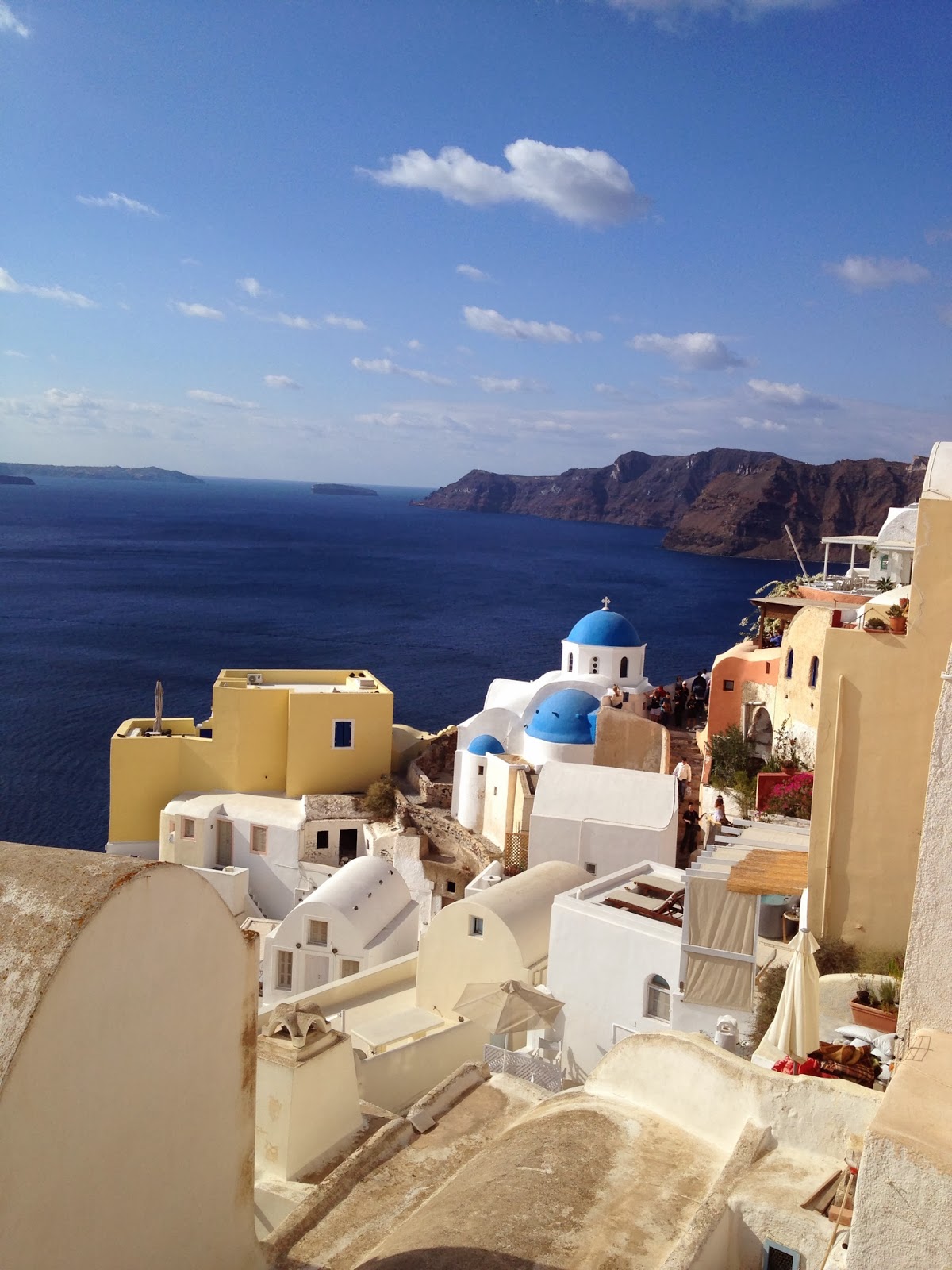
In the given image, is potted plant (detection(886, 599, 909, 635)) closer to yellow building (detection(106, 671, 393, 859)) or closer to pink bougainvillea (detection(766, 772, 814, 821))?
pink bougainvillea (detection(766, 772, 814, 821))

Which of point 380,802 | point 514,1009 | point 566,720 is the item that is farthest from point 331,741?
point 514,1009

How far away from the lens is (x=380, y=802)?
1008 inches

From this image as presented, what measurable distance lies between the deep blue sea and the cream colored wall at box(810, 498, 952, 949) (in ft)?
87.8

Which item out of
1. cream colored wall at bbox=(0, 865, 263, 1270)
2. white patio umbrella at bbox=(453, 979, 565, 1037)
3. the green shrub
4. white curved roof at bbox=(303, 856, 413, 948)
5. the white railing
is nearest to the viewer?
cream colored wall at bbox=(0, 865, 263, 1270)

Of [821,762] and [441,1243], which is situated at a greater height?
[821,762]

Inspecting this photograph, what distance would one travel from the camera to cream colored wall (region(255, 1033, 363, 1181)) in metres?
8.49

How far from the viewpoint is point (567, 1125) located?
7.38m

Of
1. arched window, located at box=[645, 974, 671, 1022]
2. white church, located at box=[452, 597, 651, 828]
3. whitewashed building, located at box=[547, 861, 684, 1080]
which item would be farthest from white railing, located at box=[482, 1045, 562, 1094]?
white church, located at box=[452, 597, 651, 828]

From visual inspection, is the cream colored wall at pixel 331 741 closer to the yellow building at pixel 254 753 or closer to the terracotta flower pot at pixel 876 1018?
the yellow building at pixel 254 753

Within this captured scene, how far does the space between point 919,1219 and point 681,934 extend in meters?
8.25

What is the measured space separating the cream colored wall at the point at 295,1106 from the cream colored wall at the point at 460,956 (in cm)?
696

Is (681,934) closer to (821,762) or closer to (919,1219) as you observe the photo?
(821,762)

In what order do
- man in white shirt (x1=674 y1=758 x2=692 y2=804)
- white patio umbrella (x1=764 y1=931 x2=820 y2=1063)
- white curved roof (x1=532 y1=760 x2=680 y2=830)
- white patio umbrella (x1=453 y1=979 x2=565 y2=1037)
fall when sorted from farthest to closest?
man in white shirt (x1=674 y1=758 x2=692 y2=804)
white curved roof (x1=532 y1=760 x2=680 y2=830)
white patio umbrella (x1=453 y1=979 x2=565 y2=1037)
white patio umbrella (x1=764 y1=931 x2=820 y2=1063)

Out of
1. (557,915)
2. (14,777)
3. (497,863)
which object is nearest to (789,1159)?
(557,915)
